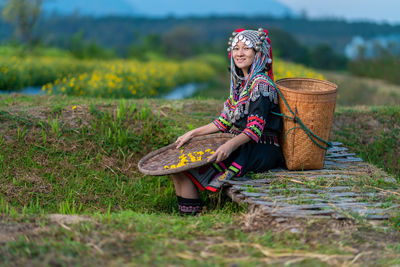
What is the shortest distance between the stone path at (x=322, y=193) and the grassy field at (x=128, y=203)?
0.10 meters

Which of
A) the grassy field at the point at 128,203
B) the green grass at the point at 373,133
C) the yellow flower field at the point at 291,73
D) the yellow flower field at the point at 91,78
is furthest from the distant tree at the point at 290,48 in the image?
the grassy field at the point at 128,203

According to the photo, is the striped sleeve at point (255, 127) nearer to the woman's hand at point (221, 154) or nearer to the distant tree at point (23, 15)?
the woman's hand at point (221, 154)

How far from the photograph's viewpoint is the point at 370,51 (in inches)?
544

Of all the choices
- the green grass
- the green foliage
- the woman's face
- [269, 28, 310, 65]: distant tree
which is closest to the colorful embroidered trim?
the woman's face

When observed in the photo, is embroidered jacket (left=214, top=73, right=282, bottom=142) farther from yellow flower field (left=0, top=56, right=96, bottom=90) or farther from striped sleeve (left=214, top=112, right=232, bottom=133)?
yellow flower field (left=0, top=56, right=96, bottom=90)

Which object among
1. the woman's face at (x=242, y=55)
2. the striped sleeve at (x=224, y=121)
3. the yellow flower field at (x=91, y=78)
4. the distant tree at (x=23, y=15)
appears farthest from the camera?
the distant tree at (x=23, y=15)

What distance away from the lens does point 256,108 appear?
3090 millimetres

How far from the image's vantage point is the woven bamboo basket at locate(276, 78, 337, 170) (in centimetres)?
310

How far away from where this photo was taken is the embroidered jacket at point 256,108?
306cm

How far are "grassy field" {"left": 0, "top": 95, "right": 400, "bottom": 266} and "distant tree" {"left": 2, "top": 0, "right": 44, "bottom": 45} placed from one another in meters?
12.5

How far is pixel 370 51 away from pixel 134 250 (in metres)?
13.6

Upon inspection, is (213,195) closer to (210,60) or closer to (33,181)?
(33,181)

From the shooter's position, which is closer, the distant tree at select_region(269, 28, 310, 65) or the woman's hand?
the woman's hand

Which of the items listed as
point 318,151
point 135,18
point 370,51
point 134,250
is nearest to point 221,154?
point 318,151
